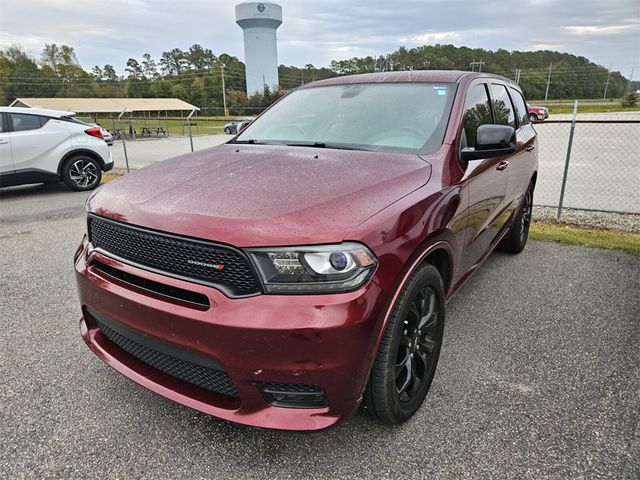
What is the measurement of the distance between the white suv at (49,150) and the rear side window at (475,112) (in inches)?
322

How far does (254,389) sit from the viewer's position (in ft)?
6.08

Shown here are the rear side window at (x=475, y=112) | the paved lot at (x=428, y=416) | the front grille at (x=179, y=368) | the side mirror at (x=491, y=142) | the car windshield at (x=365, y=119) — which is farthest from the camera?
the rear side window at (x=475, y=112)

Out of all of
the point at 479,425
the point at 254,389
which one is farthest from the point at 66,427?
the point at 479,425

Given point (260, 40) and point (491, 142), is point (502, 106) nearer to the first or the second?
point (491, 142)

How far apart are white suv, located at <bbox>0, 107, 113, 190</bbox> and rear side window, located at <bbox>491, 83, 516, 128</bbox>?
8.04m

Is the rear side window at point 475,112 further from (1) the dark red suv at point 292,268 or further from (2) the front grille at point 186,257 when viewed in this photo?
(2) the front grille at point 186,257

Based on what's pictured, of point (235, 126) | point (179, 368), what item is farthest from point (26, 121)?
point (179, 368)

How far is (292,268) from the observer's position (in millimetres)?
1779

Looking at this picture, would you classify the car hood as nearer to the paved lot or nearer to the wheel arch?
the paved lot

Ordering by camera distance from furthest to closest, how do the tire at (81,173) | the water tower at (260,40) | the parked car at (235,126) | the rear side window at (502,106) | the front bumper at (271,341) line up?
1. the water tower at (260,40)
2. the tire at (81,173)
3. the parked car at (235,126)
4. the rear side window at (502,106)
5. the front bumper at (271,341)

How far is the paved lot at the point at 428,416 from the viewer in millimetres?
2105

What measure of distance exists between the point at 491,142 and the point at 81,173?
873 cm

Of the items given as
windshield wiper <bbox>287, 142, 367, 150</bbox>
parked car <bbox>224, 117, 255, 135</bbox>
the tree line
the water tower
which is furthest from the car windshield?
the water tower

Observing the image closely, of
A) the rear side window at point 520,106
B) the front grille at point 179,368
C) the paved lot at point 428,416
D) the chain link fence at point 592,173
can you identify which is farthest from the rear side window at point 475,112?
the chain link fence at point 592,173
